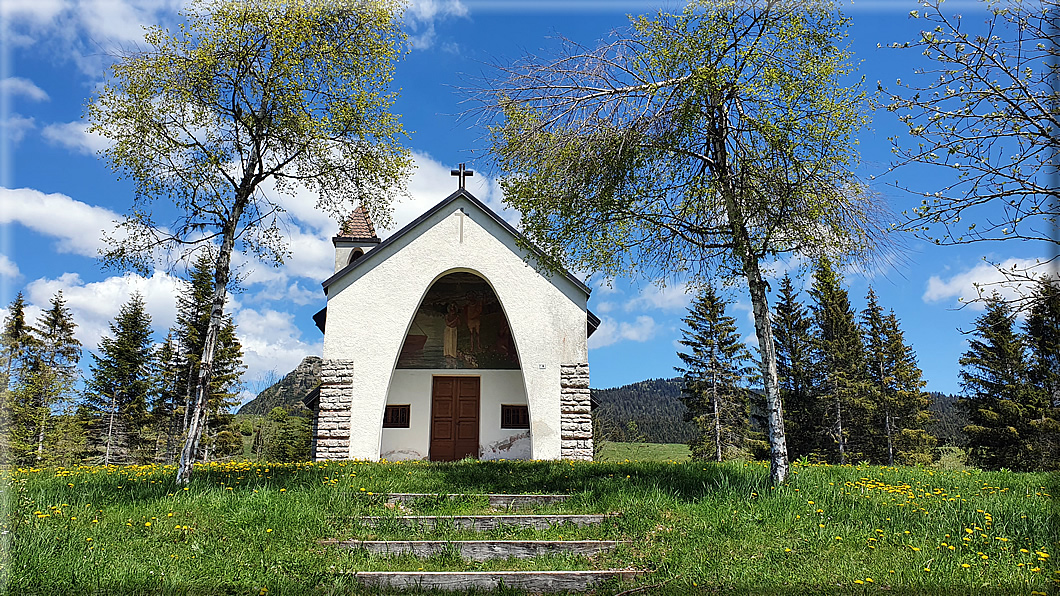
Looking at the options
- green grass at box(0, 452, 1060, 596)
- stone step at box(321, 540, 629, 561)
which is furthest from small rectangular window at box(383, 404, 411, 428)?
stone step at box(321, 540, 629, 561)

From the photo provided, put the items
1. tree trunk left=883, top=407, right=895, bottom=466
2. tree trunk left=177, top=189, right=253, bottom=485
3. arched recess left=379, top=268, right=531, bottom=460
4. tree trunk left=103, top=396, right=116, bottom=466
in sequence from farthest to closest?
1. tree trunk left=883, top=407, right=895, bottom=466
2. tree trunk left=103, top=396, right=116, bottom=466
3. arched recess left=379, top=268, right=531, bottom=460
4. tree trunk left=177, top=189, right=253, bottom=485

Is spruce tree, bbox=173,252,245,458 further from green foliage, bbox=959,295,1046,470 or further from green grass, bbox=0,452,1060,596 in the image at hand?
green foliage, bbox=959,295,1046,470

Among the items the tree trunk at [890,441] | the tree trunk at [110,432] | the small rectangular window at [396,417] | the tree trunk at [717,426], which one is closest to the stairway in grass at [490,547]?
the small rectangular window at [396,417]

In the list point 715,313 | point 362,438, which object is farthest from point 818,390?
point 362,438

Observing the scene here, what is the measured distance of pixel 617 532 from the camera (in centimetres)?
622

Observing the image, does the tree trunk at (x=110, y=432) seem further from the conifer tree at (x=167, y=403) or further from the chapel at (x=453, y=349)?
the chapel at (x=453, y=349)

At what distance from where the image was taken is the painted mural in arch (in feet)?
53.4

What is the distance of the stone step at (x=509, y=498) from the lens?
7629 millimetres

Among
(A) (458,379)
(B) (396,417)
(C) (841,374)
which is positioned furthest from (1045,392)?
(B) (396,417)

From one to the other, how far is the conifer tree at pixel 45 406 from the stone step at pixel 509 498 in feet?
80.2

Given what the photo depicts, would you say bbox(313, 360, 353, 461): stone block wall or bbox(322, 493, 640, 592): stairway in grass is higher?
bbox(313, 360, 353, 461): stone block wall

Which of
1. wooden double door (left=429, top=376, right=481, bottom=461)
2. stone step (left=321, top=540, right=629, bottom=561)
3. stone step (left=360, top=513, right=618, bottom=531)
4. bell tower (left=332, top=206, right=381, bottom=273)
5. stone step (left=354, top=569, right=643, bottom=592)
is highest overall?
bell tower (left=332, top=206, right=381, bottom=273)

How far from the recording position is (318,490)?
7.40 metres

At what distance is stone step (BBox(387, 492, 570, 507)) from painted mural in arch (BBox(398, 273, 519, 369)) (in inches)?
342
